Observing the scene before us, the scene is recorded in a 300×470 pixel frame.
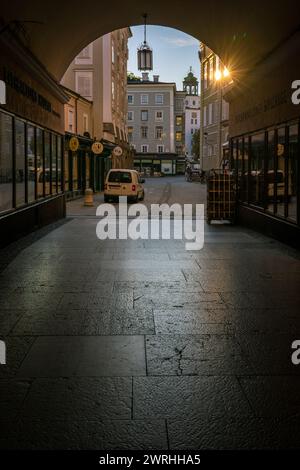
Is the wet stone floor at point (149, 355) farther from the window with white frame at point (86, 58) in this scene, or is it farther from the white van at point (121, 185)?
the window with white frame at point (86, 58)

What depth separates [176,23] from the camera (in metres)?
14.8

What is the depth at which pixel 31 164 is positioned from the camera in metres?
14.1

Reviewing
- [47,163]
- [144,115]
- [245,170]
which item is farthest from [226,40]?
[144,115]

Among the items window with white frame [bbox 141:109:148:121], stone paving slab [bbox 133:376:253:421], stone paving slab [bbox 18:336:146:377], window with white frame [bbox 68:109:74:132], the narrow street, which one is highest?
window with white frame [bbox 141:109:148:121]

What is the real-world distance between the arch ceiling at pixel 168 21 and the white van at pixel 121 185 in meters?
11.1

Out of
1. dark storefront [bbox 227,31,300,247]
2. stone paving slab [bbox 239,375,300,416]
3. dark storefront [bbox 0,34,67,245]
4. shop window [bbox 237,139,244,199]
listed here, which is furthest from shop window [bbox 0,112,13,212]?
stone paving slab [bbox 239,375,300,416]

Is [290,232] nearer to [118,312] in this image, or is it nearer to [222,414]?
[118,312]

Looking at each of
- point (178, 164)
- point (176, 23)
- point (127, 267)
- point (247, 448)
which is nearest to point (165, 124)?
point (178, 164)

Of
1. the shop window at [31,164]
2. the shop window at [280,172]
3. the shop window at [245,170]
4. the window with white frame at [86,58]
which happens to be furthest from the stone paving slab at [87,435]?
the window with white frame at [86,58]

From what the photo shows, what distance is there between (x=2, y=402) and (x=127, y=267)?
5.28m

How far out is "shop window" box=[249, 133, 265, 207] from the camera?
1461 cm

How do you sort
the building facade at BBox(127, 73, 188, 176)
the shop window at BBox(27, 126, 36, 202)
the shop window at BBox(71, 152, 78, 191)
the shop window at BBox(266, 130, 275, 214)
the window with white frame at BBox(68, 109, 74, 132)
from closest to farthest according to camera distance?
the shop window at BBox(266, 130, 275, 214), the shop window at BBox(27, 126, 36, 202), the shop window at BBox(71, 152, 78, 191), the window with white frame at BBox(68, 109, 74, 132), the building facade at BBox(127, 73, 188, 176)

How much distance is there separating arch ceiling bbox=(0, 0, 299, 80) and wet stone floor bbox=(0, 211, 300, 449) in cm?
513

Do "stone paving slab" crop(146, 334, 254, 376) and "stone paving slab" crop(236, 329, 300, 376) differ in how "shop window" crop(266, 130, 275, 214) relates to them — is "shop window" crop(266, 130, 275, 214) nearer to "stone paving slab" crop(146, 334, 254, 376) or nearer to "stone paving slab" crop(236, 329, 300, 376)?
"stone paving slab" crop(236, 329, 300, 376)
